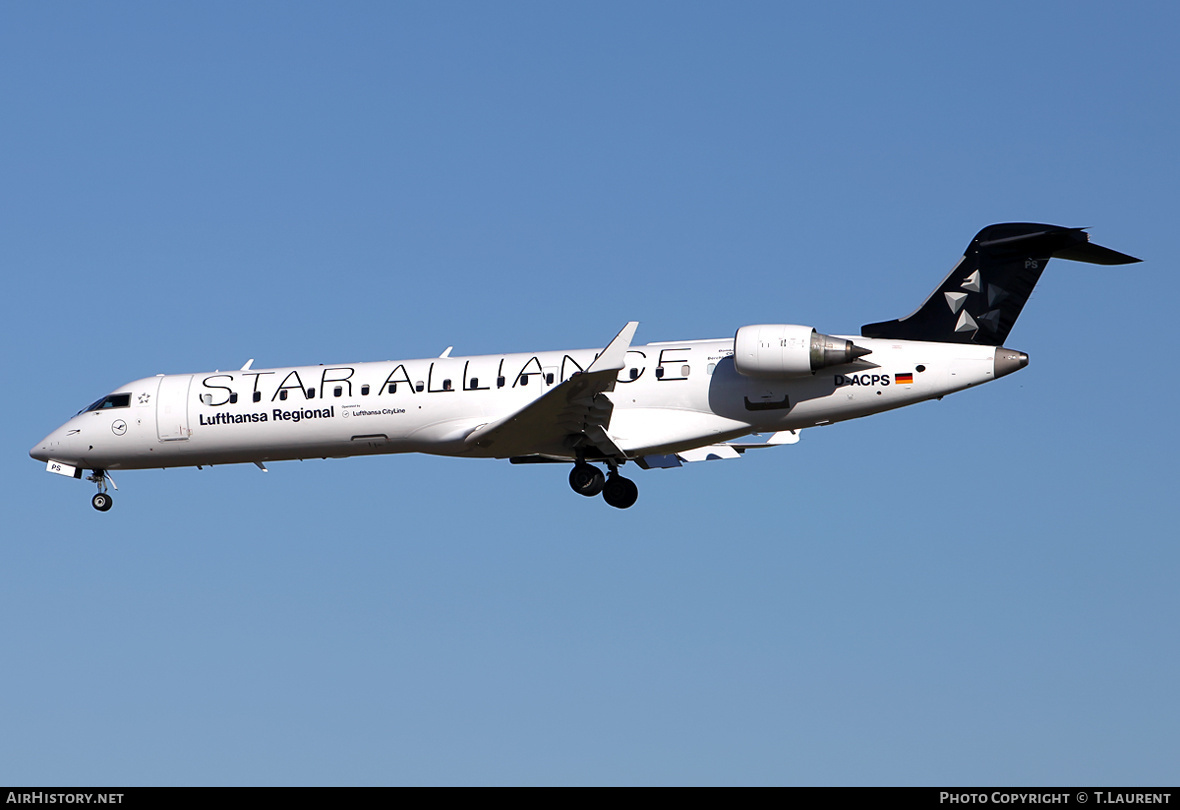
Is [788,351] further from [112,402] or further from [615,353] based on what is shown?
[112,402]

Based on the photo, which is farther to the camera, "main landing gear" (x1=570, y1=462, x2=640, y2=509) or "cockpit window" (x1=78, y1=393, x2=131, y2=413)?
"cockpit window" (x1=78, y1=393, x2=131, y2=413)

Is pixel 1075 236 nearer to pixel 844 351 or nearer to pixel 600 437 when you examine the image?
pixel 844 351

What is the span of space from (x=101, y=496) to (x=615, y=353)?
12077mm

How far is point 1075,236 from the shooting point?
25562mm

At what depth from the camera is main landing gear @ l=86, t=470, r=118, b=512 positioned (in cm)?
2964

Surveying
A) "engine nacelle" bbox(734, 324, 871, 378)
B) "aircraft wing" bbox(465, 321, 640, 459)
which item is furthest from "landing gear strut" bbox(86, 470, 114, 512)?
"engine nacelle" bbox(734, 324, 871, 378)

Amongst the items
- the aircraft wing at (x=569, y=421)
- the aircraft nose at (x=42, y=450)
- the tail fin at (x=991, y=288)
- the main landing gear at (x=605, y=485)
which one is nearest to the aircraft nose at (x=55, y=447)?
the aircraft nose at (x=42, y=450)

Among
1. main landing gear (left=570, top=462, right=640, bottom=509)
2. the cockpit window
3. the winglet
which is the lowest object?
main landing gear (left=570, top=462, right=640, bottom=509)

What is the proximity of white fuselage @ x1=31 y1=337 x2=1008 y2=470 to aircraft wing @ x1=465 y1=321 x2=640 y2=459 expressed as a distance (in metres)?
0.15

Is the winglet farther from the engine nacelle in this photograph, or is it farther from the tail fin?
the tail fin

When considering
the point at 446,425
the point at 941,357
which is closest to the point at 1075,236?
the point at 941,357

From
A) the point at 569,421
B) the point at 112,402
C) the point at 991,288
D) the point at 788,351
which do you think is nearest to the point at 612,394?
the point at 569,421

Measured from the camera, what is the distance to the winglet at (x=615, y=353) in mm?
24266
